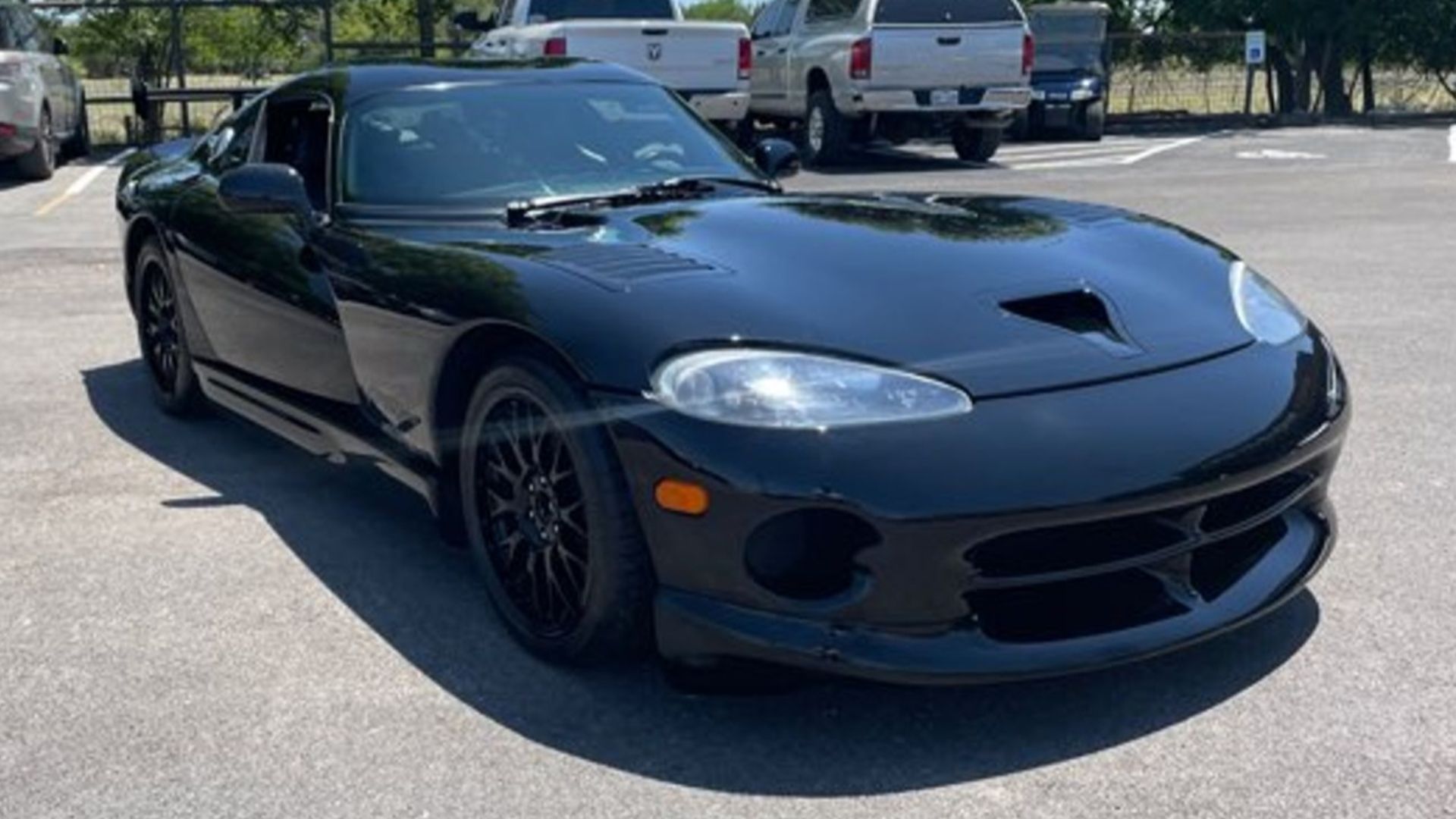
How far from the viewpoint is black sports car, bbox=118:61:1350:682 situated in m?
3.09

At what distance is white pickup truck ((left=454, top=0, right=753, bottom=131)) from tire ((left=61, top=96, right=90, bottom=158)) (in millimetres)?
5249

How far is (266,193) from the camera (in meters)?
4.59

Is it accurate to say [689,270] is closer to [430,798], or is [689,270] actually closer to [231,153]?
[430,798]

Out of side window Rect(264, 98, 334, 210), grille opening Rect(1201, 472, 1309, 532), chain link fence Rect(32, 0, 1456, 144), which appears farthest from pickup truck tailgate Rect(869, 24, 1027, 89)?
grille opening Rect(1201, 472, 1309, 532)

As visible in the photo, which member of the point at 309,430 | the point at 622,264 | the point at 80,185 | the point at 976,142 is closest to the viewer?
the point at 622,264

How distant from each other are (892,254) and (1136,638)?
1.10 m

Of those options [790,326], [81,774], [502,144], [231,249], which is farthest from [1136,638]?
[231,249]

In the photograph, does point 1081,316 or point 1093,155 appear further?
point 1093,155

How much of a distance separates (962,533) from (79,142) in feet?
57.8

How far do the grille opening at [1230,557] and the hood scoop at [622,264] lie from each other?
1217 millimetres

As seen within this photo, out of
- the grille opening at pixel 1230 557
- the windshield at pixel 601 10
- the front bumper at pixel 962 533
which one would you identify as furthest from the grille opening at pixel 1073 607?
the windshield at pixel 601 10

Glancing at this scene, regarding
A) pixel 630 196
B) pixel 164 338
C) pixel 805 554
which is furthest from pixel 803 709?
pixel 164 338

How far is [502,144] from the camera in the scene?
4.74 meters

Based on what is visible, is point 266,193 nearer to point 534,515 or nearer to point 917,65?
point 534,515
